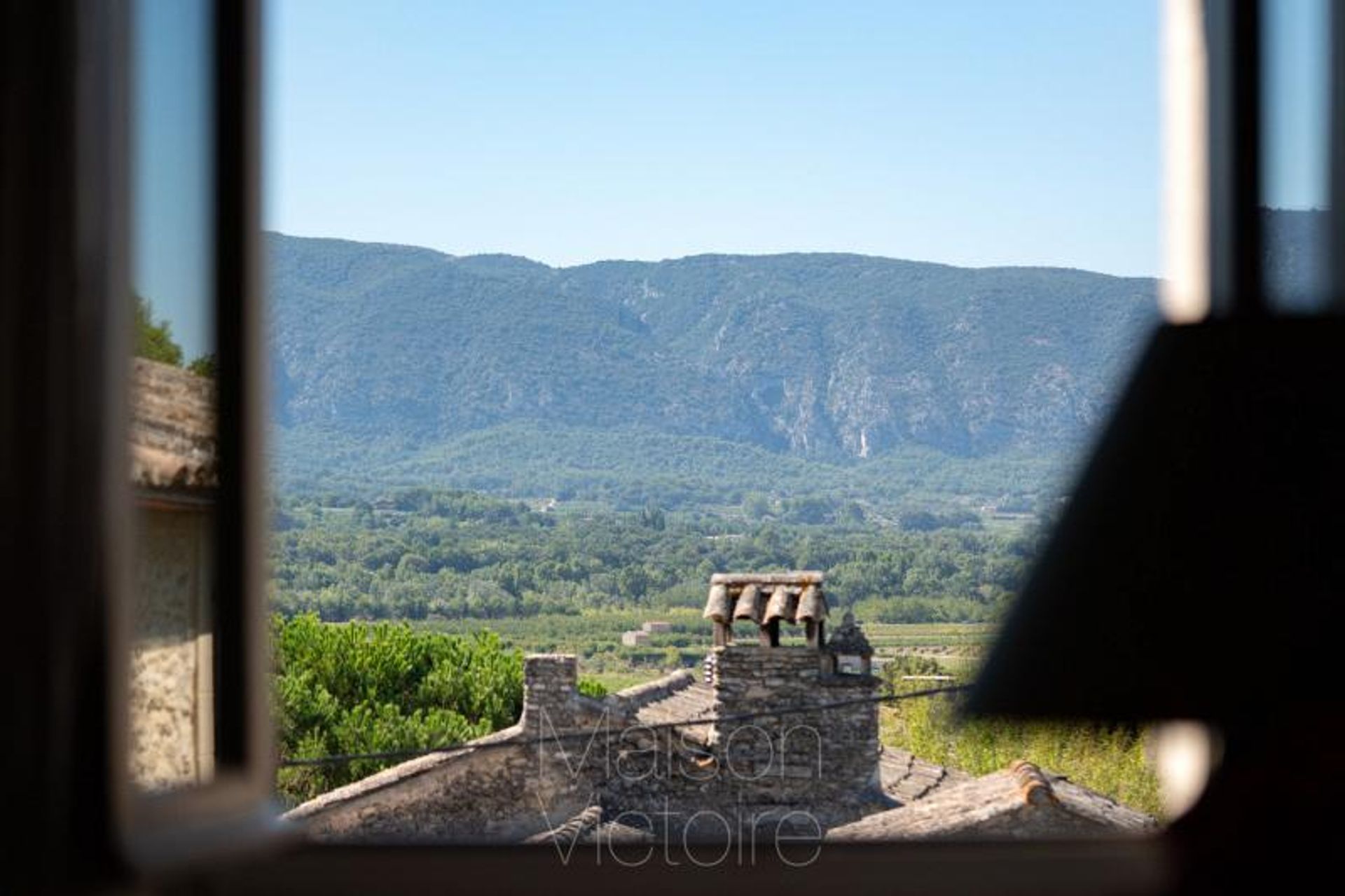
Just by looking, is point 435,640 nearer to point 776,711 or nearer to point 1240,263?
point 776,711

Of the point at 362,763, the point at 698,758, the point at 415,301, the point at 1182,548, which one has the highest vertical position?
the point at 415,301

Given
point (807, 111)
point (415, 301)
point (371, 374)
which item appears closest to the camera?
point (371, 374)

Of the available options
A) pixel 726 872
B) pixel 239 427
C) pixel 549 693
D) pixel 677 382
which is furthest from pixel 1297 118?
pixel 677 382

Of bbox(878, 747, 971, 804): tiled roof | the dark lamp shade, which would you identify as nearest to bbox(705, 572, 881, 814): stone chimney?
bbox(878, 747, 971, 804): tiled roof

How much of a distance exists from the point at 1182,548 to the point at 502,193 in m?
30.4

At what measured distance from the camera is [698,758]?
29.0 feet

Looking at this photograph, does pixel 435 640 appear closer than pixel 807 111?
Yes

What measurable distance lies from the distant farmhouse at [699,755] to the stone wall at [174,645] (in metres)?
6.31

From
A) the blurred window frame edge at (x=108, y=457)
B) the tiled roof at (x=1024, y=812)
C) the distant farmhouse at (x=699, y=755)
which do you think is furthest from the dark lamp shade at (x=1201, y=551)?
the distant farmhouse at (x=699, y=755)

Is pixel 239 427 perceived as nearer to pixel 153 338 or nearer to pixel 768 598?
pixel 153 338

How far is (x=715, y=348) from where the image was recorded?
26.5m

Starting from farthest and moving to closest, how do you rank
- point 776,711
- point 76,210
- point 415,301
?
point 415,301 < point 776,711 < point 76,210

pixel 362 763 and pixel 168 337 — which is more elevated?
pixel 168 337

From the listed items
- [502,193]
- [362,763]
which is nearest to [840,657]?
[362,763]
